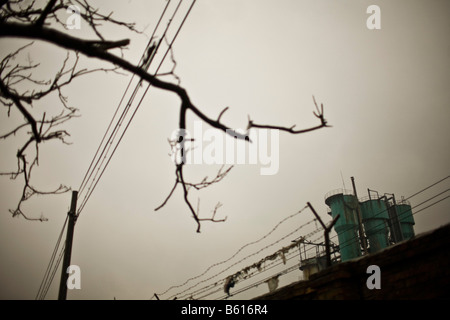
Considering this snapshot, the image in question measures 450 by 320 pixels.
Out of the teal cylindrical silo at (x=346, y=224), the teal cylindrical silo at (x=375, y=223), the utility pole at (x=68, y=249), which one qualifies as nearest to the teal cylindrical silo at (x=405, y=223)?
the teal cylindrical silo at (x=375, y=223)

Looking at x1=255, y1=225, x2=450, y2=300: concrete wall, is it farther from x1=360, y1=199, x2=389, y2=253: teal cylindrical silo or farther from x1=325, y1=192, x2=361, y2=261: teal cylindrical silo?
x1=360, y1=199, x2=389, y2=253: teal cylindrical silo

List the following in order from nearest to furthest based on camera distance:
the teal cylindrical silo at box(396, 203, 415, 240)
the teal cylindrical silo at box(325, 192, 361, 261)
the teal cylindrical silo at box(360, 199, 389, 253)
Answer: the teal cylindrical silo at box(325, 192, 361, 261)
the teal cylindrical silo at box(360, 199, 389, 253)
the teal cylindrical silo at box(396, 203, 415, 240)

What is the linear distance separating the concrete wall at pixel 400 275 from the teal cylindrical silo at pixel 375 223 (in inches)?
846

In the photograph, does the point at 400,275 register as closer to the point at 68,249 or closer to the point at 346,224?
the point at 68,249

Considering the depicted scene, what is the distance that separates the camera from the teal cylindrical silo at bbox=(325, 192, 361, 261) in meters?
22.9

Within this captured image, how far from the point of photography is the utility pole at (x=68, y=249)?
29.2 feet

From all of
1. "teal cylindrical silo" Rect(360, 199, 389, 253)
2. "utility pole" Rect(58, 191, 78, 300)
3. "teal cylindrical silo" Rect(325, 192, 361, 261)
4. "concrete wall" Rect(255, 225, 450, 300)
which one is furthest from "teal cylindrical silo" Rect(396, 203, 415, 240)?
"utility pole" Rect(58, 191, 78, 300)

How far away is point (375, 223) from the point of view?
2430 centimetres

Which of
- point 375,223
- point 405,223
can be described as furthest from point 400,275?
point 405,223

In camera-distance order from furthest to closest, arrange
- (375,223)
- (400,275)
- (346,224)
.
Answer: (375,223)
(346,224)
(400,275)

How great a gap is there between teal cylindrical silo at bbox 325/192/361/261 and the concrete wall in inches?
752

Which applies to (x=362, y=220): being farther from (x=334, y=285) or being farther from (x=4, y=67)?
(x=4, y=67)

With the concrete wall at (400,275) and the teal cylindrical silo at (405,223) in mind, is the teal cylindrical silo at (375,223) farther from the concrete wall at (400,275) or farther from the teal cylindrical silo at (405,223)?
the concrete wall at (400,275)

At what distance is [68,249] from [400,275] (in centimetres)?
935
